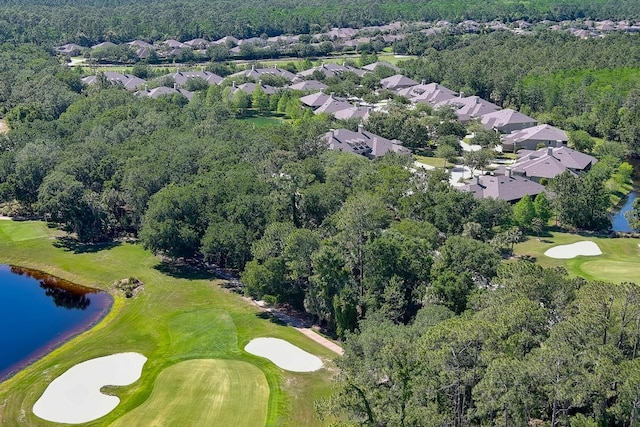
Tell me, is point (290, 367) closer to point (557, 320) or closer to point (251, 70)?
point (557, 320)

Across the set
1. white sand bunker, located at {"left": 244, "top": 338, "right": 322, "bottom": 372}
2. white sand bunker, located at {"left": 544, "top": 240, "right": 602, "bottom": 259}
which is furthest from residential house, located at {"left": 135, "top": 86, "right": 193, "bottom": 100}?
white sand bunker, located at {"left": 244, "top": 338, "right": 322, "bottom": 372}

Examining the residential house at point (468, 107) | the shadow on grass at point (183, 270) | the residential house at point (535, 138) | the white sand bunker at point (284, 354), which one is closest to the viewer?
the white sand bunker at point (284, 354)

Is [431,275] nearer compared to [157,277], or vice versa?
[431,275]

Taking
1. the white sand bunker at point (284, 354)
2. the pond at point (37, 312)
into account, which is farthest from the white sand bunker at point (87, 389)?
the white sand bunker at point (284, 354)

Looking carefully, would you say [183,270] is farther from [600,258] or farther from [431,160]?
[431,160]

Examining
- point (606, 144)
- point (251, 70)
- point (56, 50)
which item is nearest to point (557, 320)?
point (606, 144)

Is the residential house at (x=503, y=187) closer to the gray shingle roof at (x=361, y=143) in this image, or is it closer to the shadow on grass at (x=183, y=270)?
the gray shingle roof at (x=361, y=143)

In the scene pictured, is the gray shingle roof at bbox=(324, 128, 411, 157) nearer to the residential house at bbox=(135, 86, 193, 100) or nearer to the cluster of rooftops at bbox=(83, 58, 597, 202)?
the cluster of rooftops at bbox=(83, 58, 597, 202)
